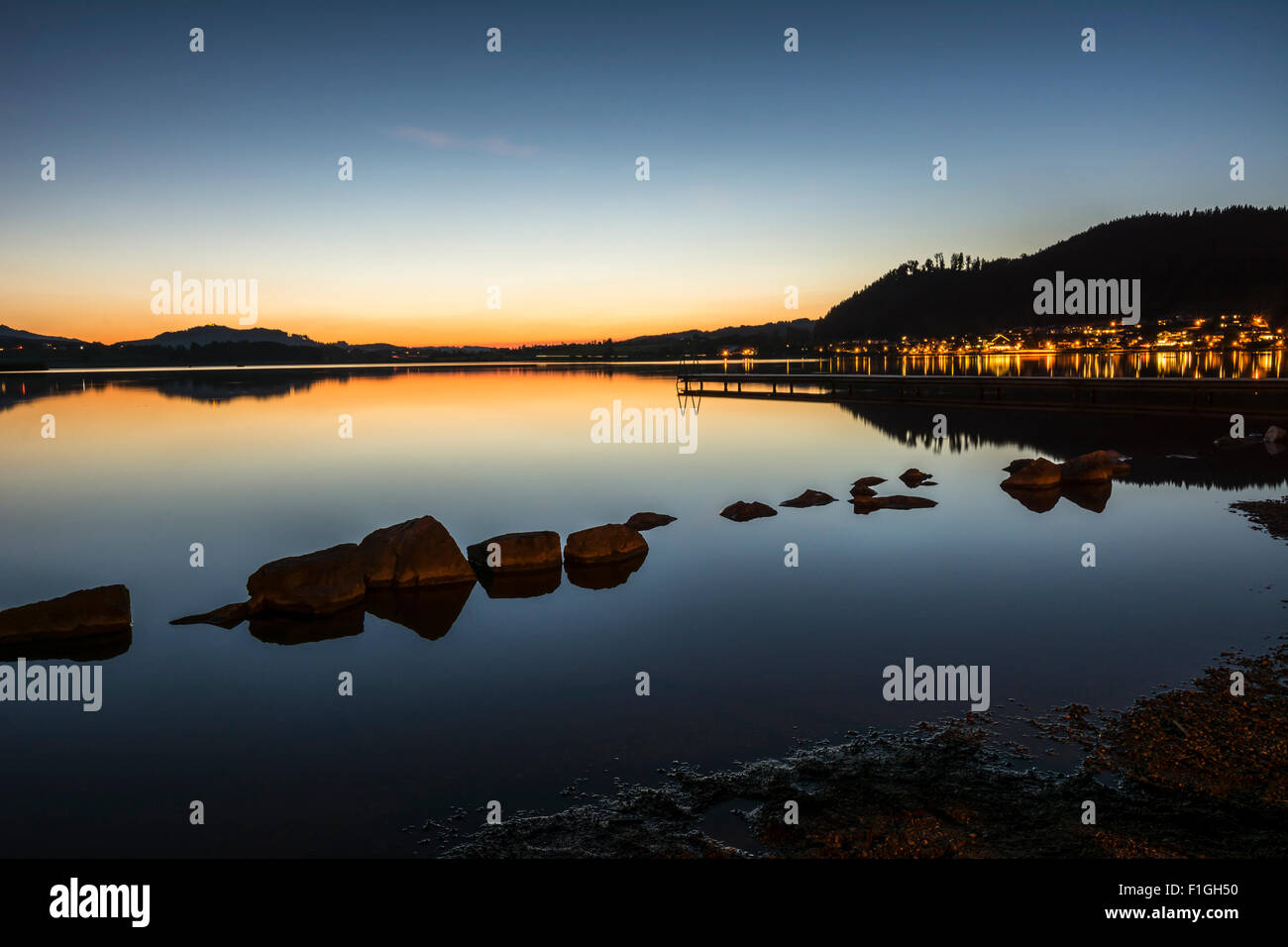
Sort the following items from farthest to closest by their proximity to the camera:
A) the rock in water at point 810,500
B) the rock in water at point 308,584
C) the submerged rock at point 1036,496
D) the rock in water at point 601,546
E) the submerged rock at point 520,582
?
the rock in water at point 810,500, the submerged rock at point 1036,496, the rock in water at point 601,546, the submerged rock at point 520,582, the rock in water at point 308,584

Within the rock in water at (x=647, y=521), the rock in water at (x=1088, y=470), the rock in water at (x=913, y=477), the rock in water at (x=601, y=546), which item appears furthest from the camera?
the rock in water at (x=913, y=477)

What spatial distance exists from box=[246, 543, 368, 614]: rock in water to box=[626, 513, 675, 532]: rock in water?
9.16 metres

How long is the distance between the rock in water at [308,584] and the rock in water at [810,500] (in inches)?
605

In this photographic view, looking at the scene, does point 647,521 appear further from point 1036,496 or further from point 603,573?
point 1036,496

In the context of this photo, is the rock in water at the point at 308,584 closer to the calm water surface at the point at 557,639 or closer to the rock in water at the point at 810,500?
the calm water surface at the point at 557,639

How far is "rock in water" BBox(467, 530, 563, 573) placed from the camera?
17781 mm

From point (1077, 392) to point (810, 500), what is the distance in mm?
28950

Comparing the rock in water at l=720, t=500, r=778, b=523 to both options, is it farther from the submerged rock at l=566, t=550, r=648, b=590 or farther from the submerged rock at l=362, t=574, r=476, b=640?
the submerged rock at l=362, t=574, r=476, b=640

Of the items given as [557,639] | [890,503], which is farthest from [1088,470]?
[557,639]

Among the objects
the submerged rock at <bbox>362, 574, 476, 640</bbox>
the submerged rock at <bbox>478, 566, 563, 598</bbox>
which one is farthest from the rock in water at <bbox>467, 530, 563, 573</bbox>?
the submerged rock at <bbox>362, 574, 476, 640</bbox>

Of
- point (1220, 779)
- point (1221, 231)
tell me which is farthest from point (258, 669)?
point (1221, 231)

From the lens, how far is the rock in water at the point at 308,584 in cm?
1489

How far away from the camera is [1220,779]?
768 centimetres

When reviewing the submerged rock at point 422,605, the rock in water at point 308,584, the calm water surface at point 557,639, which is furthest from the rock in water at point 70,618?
the submerged rock at point 422,605
